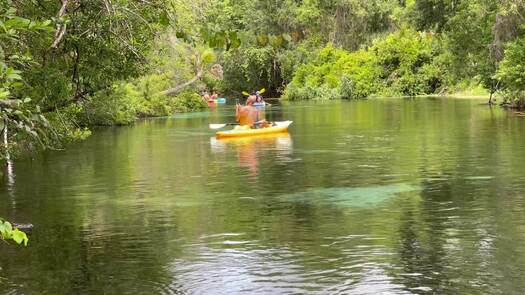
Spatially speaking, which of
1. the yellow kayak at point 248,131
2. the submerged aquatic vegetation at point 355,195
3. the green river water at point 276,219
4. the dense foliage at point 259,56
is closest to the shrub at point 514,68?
the dense foliage at point 259,56

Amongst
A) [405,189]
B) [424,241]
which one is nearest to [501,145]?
[405,189]

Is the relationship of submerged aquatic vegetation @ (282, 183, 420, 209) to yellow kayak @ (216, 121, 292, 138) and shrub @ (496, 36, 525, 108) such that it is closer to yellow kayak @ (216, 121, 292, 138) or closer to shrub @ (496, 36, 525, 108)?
yellow kayak @ (216, 121, 292, 138)

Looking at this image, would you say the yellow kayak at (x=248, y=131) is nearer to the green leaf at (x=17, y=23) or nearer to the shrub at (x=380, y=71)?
the green leaf at (x=17, y=23)

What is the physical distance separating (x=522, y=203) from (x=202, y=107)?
159 ft

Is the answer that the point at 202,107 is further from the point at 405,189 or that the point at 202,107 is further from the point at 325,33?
the point at 405,189

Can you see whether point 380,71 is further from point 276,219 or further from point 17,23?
point 17,23

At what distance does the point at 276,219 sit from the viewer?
13.8 metres

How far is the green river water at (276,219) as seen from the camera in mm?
10094

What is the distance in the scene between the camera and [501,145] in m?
24.7

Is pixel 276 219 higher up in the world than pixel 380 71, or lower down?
lower down

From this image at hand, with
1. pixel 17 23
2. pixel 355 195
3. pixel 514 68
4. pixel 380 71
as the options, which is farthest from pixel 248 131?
pixel 380 71

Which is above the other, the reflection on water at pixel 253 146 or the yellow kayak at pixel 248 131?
the yellow kayak at pixel 248 131

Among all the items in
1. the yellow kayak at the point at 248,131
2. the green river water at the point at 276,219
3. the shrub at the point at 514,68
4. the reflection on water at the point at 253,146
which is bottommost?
the green river water at the point at 276,219

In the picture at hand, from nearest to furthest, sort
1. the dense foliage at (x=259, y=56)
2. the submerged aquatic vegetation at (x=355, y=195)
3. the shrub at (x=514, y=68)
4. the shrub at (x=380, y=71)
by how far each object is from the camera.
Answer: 1. the dense foliage at (x=259, y=56)
2. the submerged aquatic vegetation at (x=355, y=195)
3. the shrub at (x=514, y=68)
4. the shrub at (x=380, y=71)
